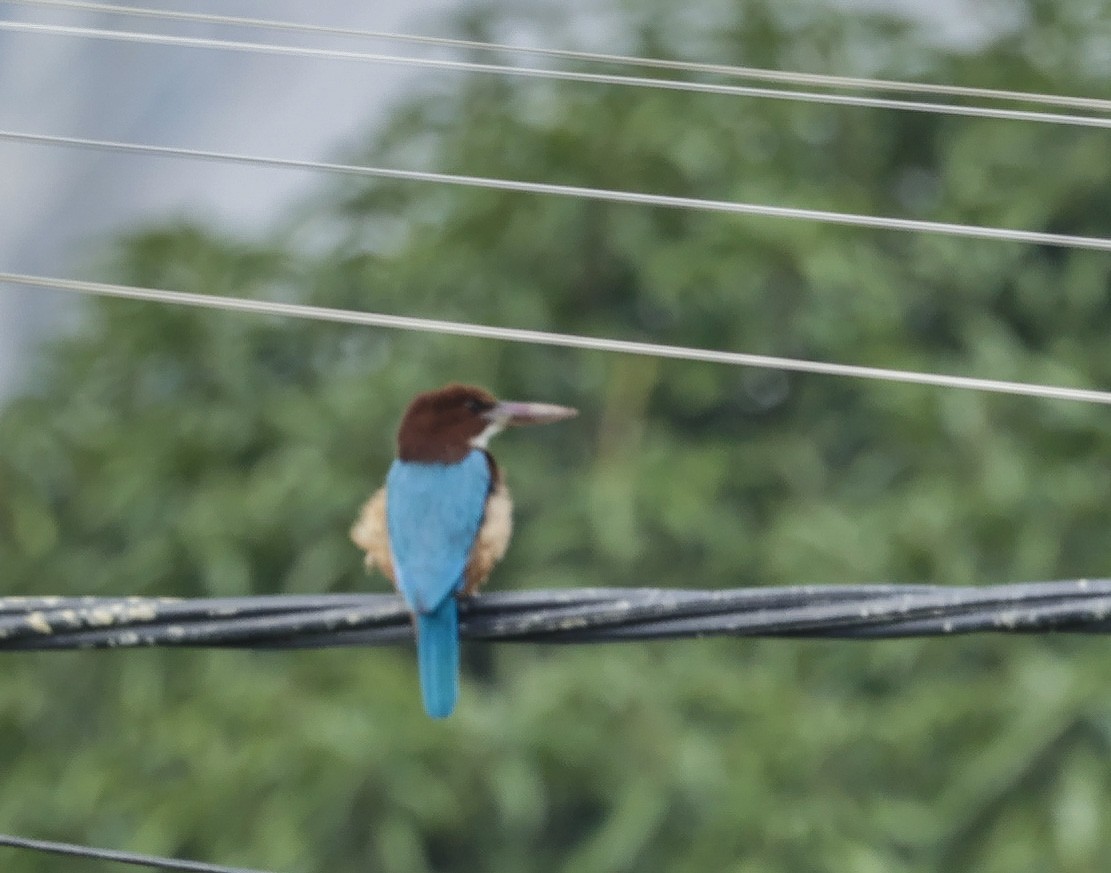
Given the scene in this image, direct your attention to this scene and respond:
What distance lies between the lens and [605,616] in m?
2.78

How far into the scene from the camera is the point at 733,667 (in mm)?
6199

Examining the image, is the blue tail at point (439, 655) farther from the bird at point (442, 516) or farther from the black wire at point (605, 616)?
the black wire at point (605, 616)

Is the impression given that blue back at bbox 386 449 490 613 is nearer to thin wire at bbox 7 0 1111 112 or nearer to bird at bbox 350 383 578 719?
bird at bbox 350 383 578 719

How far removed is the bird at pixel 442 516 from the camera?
3.46 metres

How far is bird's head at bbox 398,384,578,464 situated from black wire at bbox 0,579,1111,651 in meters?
1.02

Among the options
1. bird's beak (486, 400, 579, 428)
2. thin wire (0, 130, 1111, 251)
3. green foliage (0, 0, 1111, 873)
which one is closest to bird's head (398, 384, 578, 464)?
bird's beak (486, 400, 579, 428)

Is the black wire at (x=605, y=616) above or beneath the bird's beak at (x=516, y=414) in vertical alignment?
beneath

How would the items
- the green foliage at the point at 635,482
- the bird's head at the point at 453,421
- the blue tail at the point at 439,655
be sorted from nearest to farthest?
the blue tail at the point at 439,655 < the bird's head at the point at 453,421 < the green foliage at the point at 635,482

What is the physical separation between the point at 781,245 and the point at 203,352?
2.06m

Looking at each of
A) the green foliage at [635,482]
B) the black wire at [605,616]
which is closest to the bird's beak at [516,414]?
the black wire at [605,616]

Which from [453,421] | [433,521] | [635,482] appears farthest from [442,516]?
[635,482]

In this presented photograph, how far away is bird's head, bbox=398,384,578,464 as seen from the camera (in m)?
4.00

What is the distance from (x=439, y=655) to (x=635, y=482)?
297 centimetres

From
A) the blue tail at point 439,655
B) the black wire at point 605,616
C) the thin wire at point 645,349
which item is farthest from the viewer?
the blue tail at point 439,655
